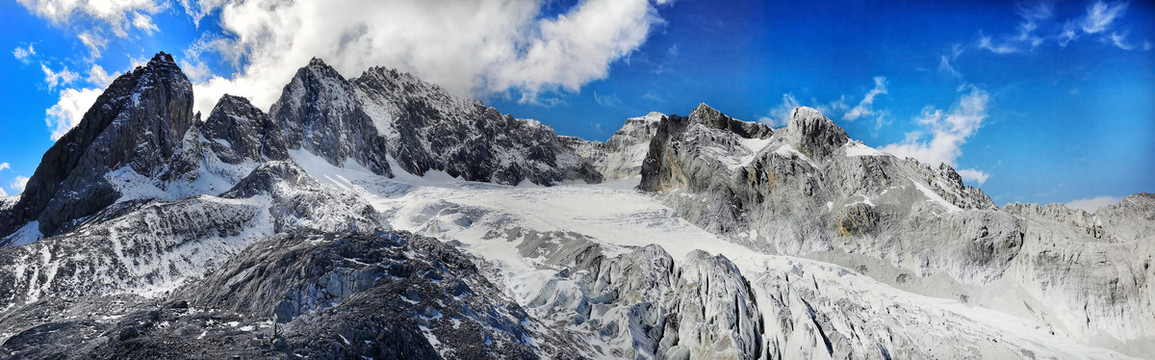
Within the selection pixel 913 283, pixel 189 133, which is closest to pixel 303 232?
pixel 189 133

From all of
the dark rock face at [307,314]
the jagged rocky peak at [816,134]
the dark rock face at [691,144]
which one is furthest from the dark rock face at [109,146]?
the jagged rocky peak at [816,134]

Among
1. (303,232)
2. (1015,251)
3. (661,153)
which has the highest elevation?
(661,153)

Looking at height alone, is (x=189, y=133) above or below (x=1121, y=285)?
above

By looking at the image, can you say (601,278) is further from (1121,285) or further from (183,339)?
(1121,285)

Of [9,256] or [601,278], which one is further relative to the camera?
[601,278]

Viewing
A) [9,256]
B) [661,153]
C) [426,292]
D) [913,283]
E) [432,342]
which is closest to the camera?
A: [432,342]

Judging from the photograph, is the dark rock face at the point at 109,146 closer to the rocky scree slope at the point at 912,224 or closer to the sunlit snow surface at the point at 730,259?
the sunlit snow surface at the point at 730,259

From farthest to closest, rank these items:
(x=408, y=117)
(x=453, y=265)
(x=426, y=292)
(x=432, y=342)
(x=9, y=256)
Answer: (x=408, y=117), (x=453, y=265), (x=9, y=256), (x=426, y=292), (x=432, y=342)

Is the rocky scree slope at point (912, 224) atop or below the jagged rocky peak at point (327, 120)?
below
